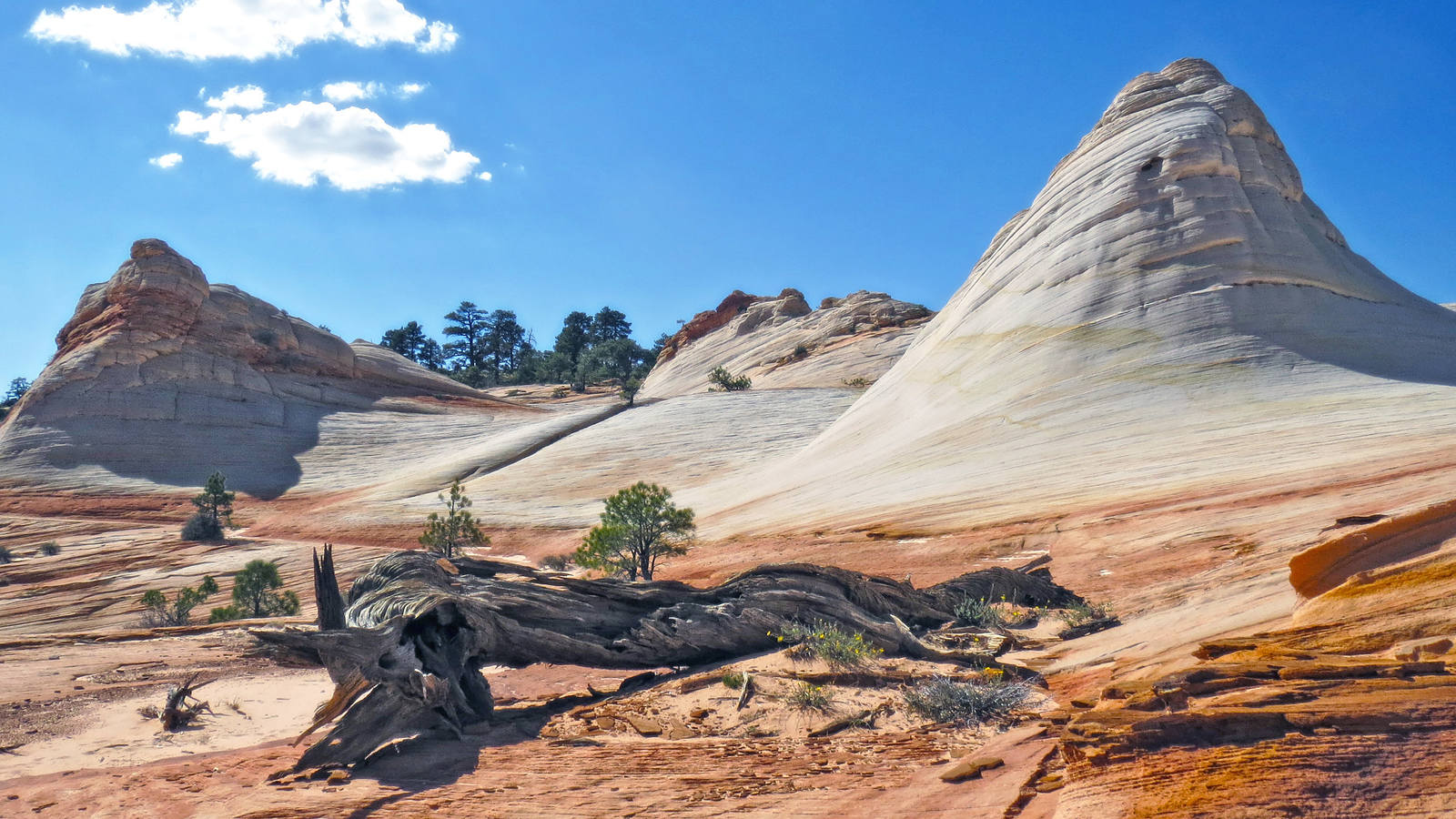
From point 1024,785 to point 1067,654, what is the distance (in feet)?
14.1

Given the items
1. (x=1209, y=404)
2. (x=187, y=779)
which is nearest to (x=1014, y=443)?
(x=1209, y=404)

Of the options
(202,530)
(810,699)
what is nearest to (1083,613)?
(810,699)

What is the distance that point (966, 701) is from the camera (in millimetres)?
6562

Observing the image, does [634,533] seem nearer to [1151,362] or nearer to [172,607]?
[172,607]

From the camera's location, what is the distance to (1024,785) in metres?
4.55

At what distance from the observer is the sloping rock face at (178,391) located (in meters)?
40.3

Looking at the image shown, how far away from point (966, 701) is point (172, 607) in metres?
19.5

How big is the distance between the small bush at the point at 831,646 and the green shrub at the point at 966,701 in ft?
3.81

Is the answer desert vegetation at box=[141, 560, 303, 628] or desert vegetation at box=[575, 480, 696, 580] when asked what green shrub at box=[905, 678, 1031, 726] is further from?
desert vegetation at box=[141, 560, 303, 628]

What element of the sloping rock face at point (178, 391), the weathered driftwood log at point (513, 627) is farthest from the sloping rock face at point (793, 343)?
the weathered driftwood log at point (513, 627)

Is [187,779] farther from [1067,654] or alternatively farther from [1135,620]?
[1135,620]

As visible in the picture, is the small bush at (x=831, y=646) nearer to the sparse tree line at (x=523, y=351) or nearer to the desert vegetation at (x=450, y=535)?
the desert vegetation at (x=450, y=535)

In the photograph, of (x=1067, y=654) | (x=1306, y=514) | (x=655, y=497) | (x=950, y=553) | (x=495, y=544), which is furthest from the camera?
(x=495, y=544)

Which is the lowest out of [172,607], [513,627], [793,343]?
[172,607]
